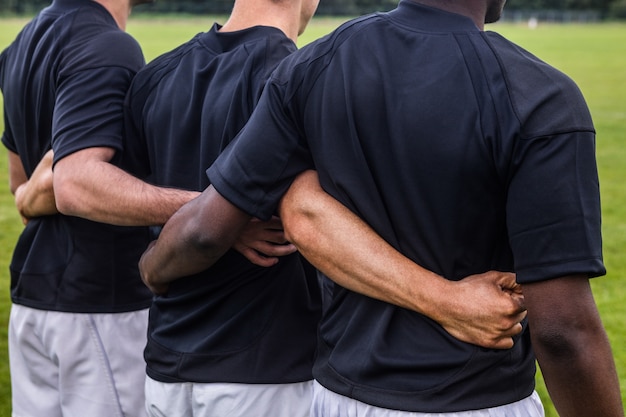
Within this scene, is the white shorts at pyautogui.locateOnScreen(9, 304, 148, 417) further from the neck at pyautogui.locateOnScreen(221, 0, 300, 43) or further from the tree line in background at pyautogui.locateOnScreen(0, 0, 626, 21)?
the tree line in background at pyautogui.locateOnScreen(0, 0, 626, 21)

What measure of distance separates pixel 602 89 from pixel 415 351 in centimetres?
2092

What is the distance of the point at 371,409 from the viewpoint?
2.14 meters

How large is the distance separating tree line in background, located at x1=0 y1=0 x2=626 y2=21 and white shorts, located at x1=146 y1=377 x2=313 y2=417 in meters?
44.3

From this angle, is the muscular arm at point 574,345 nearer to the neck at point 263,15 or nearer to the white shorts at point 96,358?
the neck at point 263,15

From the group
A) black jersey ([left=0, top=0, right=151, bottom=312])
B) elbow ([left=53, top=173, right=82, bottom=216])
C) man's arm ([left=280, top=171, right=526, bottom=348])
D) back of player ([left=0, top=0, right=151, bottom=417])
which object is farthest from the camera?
back of player ([left=0, top=0, right=151, bottom=417])

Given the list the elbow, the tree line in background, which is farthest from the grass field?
the tree line in background

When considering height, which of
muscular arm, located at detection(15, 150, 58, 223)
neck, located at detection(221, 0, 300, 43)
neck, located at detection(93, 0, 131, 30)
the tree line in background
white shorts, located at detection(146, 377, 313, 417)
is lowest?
the tree line in background

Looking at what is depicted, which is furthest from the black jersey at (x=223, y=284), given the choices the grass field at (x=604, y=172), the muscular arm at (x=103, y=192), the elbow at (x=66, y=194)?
the grass field at (x=604, y=172)

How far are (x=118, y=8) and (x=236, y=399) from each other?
61.7 inches

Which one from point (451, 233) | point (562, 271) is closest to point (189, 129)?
point (451, 233)

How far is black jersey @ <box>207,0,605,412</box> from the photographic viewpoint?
1.89 meters

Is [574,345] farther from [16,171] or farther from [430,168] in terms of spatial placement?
[16,171]

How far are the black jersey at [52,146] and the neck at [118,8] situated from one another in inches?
1.4

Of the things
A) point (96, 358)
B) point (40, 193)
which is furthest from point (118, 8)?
point (96, 358)
